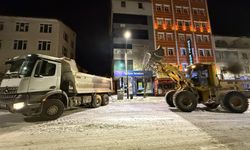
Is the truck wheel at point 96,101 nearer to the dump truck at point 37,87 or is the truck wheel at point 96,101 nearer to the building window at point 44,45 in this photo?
the dump truck at point 37,87

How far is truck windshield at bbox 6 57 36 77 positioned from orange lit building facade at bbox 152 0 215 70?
27.4 meters

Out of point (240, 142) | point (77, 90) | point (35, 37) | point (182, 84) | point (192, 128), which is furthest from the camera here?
point (35, 37)

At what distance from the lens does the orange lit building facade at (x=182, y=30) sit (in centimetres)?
3145

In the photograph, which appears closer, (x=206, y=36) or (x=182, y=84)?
(x=182, y=84)

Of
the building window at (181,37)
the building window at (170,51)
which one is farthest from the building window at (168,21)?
the building window at (170,51)

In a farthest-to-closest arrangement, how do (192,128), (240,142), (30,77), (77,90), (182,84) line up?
(182,84) → (77,90) → (30,77) → (192,128) → (240,142)

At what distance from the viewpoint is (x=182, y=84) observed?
968 centimetres

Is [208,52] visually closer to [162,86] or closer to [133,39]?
[162,86]

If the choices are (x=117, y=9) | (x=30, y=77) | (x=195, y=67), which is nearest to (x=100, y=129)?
(x=30, y=77)

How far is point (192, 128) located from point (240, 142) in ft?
4.98

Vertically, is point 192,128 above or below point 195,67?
below

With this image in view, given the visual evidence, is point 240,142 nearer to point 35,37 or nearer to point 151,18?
point 35,37

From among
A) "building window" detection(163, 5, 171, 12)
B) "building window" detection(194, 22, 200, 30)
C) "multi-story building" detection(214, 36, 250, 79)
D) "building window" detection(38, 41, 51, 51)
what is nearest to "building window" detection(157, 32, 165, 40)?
"building window" detection(163, 5, 171, 12)

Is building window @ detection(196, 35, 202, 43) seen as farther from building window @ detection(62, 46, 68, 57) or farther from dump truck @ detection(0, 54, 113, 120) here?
dump truck @ detection(0, 54, 113, 120)
